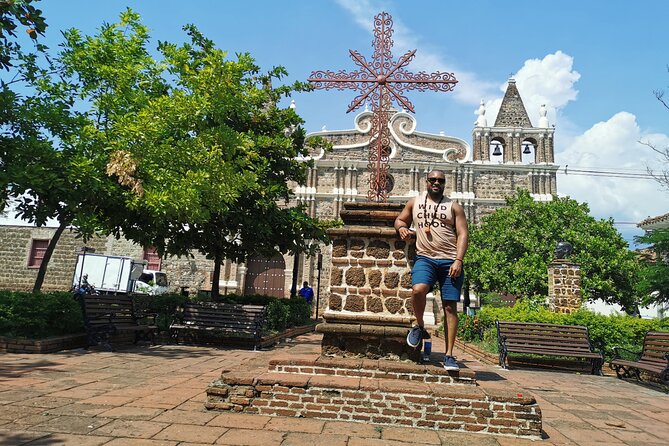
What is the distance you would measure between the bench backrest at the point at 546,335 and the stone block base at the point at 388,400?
17.1ft

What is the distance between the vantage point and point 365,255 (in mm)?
4938

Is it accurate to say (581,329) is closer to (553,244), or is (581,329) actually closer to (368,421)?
(368,421)

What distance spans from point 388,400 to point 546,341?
612 cm

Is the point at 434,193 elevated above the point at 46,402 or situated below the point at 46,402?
above

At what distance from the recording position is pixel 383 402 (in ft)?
13.0

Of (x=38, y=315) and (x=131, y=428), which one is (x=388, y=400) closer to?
(x=131, y=428)

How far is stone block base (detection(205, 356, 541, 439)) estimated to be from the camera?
12.6 ft

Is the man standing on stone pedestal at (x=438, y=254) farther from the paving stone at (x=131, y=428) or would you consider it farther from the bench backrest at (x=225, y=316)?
the bench backrest at (x=225, y=316)

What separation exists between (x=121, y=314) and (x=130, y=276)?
510 inches

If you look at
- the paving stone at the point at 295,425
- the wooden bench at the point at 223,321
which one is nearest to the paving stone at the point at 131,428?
the paving stone at the point at 295,425

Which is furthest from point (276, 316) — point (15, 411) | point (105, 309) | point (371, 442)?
point (371, 442)

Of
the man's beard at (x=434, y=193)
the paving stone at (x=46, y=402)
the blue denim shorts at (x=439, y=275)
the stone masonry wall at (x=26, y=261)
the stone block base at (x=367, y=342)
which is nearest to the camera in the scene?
the paving stone at (x=46, y=402)

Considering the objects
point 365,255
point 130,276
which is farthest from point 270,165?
point 130,276

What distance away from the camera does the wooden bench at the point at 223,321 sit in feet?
30.5
